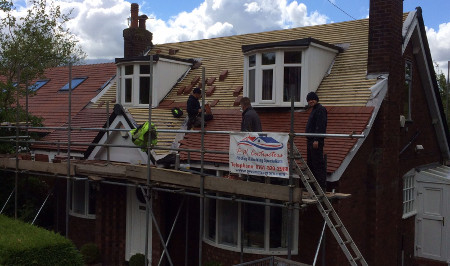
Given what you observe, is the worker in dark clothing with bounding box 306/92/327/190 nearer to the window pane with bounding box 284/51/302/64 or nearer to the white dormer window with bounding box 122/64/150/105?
the window pane with bounding box 284/51/302/64

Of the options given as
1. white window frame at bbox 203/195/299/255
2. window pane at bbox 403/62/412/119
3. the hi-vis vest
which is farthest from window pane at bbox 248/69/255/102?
window pane at bbox 403/62/412/119

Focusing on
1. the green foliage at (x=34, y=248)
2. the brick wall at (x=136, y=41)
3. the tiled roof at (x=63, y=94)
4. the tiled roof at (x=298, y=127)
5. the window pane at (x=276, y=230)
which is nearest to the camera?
the green foliage at (x=34, y=248)

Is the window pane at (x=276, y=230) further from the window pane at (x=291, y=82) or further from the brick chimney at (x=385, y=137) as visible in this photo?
the window pane at (x=291, y=82)

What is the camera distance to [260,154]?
8.05 metres

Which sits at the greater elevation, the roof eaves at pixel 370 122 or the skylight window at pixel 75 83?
the skylight window at pixel 75 83

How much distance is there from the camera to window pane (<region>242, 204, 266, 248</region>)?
34.7 feet

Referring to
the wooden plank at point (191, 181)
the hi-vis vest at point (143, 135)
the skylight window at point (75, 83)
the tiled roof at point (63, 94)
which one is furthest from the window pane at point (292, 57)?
the skylight window at point (75, 83)

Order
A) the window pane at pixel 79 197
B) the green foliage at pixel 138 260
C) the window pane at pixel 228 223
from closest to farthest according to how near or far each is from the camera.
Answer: the window pane at pixel 228 223 → the green foliage at pixel 138 260 → the window pane at pixel 79 197

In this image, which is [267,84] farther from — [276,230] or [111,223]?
[111,223]

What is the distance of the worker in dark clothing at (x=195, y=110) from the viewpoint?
12023mm

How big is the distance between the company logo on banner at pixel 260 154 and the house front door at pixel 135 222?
5.27 m

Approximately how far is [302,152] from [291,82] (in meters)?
2.61

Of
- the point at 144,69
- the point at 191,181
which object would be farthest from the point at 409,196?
the point at 144,69

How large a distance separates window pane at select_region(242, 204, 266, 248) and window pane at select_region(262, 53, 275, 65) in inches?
153
